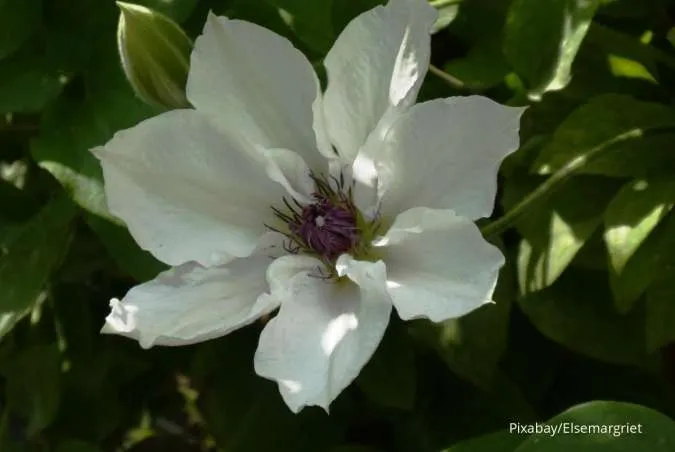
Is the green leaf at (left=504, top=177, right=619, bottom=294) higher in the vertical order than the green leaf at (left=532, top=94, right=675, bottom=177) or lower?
lower

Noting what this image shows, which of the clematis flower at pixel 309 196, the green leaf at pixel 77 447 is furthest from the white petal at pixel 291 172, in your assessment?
the green leaf at pixel 77 447

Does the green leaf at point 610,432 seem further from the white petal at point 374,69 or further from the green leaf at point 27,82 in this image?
the green leaf at point 27,82

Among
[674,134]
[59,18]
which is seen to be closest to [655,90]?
[674,134]

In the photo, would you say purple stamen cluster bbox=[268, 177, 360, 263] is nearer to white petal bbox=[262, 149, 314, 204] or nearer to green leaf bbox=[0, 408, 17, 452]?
white petal bbox=[262, 149, 314, 204]

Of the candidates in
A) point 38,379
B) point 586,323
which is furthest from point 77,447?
point 586,323

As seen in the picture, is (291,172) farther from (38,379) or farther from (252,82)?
(38,379)

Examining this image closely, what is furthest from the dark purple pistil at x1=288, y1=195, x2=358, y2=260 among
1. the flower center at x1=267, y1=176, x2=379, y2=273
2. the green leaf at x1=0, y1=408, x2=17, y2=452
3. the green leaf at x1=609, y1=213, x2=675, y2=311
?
the green leaf at x1=0, y1=408, x2=17, y2=452

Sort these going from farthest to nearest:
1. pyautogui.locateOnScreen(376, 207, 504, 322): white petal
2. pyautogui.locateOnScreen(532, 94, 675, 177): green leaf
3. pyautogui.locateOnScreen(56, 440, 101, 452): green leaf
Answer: pyautogui.locateOnScreen(56, 440, 101, 452): green leaf → pyautogui.locateOnScreen(532, 94, 675, 177): green leaf → pyautogui.locateOnScreen(376, 207, 504, 322): white petal
